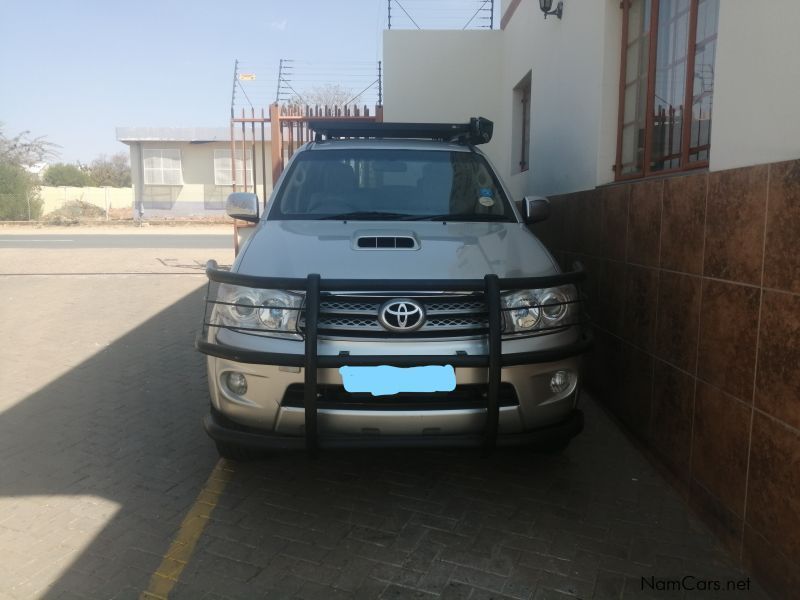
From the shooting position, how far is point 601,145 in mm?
5305

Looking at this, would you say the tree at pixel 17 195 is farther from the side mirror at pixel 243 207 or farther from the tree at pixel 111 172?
the side mirror at pixel 243 207

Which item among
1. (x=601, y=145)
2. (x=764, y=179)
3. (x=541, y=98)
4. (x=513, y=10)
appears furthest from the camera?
(x=513, y=10)

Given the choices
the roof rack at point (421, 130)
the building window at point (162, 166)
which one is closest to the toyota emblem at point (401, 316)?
the roof rack at point (421, 130)

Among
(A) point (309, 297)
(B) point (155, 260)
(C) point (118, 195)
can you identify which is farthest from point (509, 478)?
(C) point (118, 195)

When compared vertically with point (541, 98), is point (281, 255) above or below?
below

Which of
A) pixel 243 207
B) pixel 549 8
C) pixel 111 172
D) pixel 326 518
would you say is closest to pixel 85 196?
pixel 111 172

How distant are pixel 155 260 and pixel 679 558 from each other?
14.7m

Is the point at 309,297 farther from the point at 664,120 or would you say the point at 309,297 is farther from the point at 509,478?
the point at 664,120

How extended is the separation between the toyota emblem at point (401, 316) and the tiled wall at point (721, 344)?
1420 millimetres

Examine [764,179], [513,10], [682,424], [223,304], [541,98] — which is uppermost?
[513,10]

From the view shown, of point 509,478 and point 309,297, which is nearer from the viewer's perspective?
point 309,297

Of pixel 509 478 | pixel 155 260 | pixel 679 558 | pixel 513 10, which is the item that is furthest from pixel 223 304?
pixel 155 260

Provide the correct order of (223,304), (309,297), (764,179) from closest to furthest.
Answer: (764,179)
(309,297)
(223,304)

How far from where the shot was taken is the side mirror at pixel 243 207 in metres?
4.56
